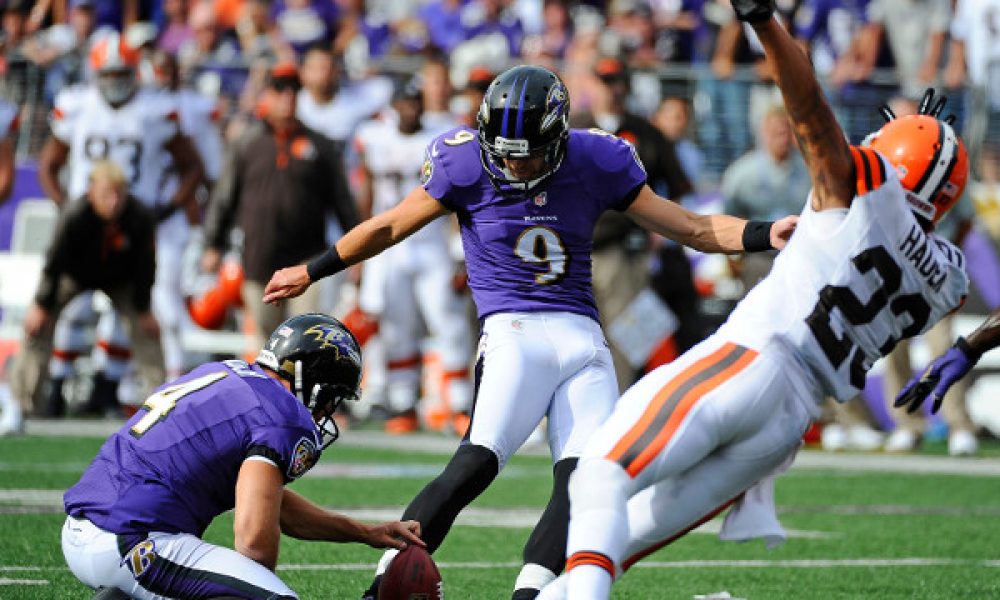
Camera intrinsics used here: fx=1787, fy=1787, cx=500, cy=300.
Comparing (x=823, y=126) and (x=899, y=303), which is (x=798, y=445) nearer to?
(x=899, y=303)

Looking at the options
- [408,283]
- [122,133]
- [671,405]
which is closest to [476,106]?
[408,283]

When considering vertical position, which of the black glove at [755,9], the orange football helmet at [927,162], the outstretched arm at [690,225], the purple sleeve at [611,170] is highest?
the black glove at [755,9]

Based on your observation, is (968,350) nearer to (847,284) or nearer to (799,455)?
(847,284)

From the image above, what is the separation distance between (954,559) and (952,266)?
8.85 ft

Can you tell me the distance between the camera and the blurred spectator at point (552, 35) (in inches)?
633

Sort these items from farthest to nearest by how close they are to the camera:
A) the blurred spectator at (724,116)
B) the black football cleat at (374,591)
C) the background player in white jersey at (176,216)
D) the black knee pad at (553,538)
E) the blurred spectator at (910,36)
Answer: the blurred spectator at (910,36) → the blurred spectator at (724,116) → the background player in white jersey at (176,216) → the black knee pad at (553,538) → the black football cleat at (374,591)

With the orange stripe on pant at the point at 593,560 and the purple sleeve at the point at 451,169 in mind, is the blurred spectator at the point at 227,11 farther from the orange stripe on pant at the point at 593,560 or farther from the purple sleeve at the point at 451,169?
the orange stripe on pant at the point at 593,560

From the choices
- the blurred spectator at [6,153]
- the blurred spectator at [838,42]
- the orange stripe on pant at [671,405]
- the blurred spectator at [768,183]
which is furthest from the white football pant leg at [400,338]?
the orange stripe on pant at [671,405]

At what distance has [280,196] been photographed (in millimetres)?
12219

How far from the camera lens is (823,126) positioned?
4449mm

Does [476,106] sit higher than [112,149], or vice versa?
[476,106]

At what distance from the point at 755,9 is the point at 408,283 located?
866 cm

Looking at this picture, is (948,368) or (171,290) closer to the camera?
(948,368)

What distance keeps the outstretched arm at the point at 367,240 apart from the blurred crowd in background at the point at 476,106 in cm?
541
